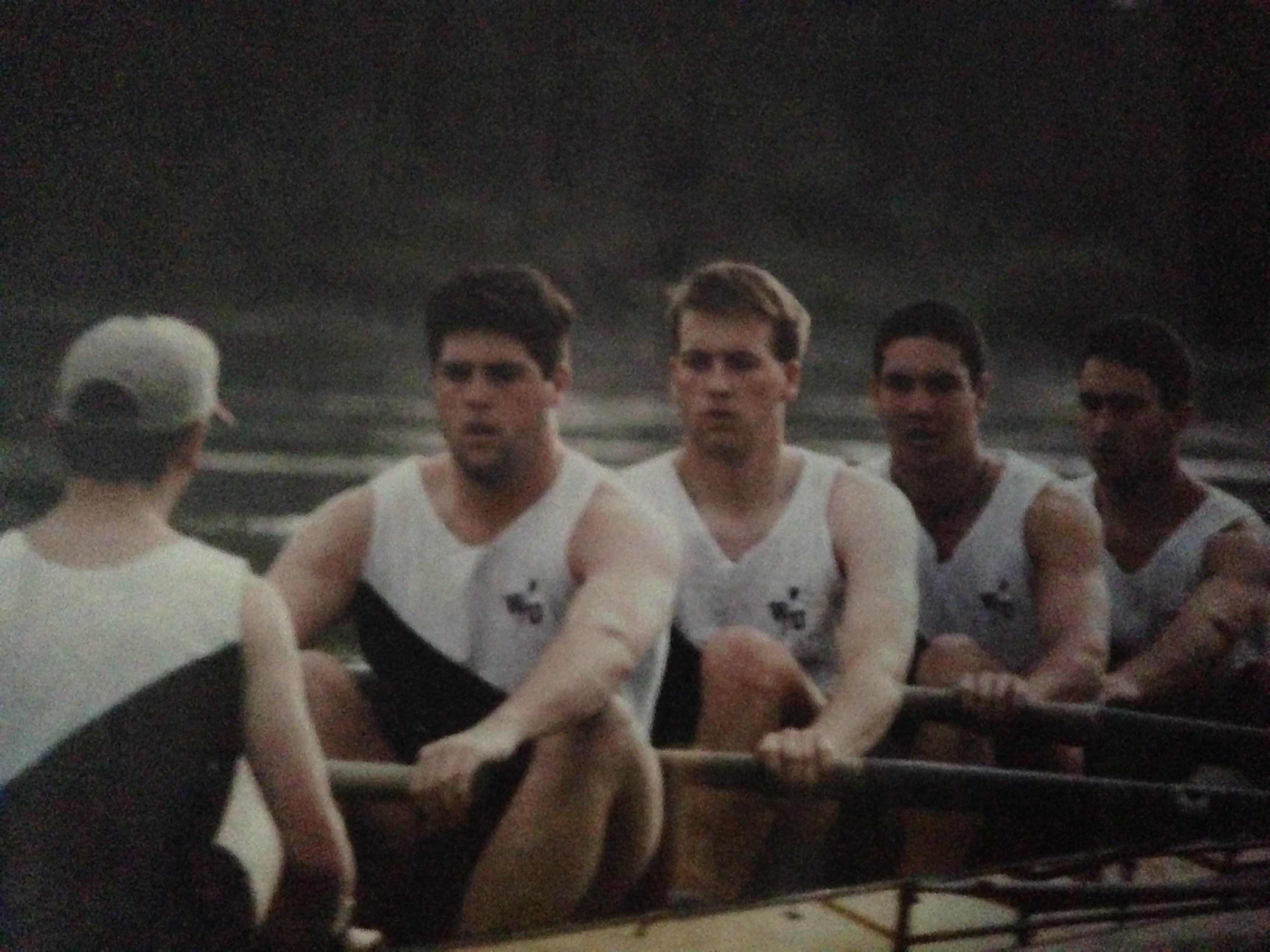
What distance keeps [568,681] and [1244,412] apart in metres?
1.60

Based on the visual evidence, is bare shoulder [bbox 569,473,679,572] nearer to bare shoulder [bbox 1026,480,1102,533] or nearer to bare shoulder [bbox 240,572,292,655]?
bare shoulder [bbox 240,572,292,655]

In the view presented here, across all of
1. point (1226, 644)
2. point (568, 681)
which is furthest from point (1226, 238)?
point (568, 681)

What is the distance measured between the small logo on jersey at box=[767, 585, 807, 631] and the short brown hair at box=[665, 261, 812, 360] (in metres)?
0.39

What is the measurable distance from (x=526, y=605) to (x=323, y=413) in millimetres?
401

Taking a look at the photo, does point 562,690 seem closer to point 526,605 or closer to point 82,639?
point 526,605

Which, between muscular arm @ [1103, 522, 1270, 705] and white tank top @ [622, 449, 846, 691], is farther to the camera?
muscular arm @ [1103, 522, 1270, 705]

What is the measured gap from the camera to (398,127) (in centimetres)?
251

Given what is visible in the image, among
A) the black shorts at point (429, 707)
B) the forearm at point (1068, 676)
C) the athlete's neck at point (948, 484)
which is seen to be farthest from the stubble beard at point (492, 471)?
the forearm at point (1068, 676)

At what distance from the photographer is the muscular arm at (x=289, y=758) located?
2.24 metres

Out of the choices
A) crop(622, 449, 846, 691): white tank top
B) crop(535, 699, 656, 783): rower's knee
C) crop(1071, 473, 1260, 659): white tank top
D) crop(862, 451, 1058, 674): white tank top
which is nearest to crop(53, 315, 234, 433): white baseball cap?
crop(535, 699, 656, 783): rower's knee

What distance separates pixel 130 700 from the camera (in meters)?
2.20

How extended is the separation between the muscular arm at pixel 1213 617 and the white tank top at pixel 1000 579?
289 millimetres

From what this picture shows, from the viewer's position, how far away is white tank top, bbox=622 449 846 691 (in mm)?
2752

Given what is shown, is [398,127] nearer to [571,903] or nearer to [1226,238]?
[571,903]
